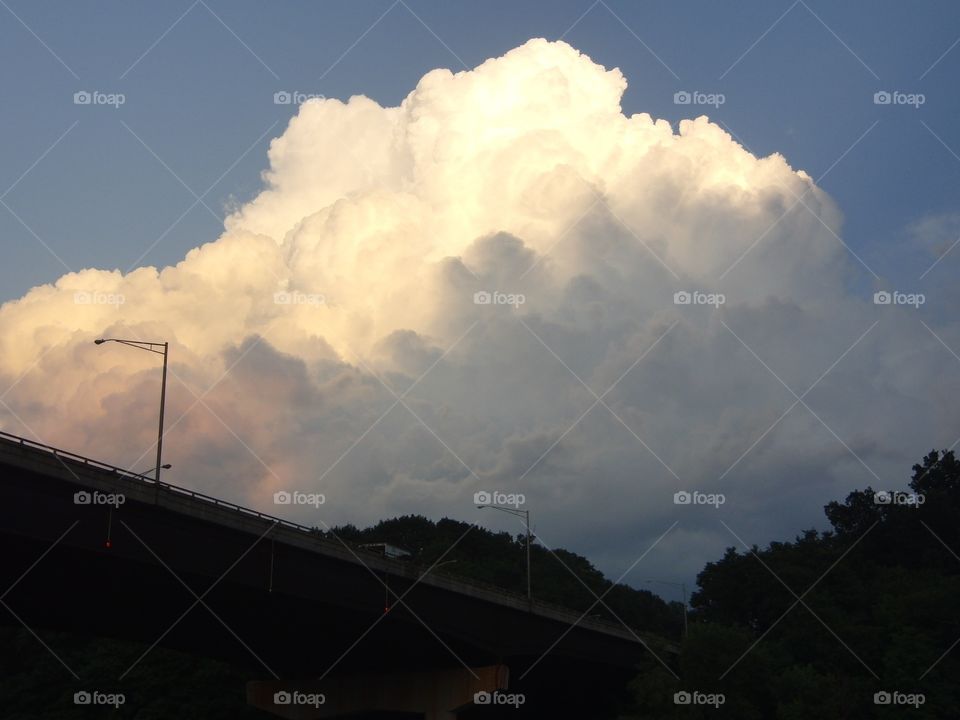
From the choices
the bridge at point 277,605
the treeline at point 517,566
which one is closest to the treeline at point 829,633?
the bridge at point 277,605

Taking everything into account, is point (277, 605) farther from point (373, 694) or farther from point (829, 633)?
Answer: point (829, 633)

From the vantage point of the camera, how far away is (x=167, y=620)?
50844 mm

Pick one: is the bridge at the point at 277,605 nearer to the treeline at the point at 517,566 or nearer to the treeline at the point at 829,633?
the treeline at the point at 829,633

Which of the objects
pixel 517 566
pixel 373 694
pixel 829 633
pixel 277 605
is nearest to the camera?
pixel 277 605

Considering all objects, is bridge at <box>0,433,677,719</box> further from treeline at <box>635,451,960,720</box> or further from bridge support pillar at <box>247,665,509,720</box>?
treeline at <box>635,451,960,720</box>

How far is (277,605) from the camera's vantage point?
Answer: 48344mm

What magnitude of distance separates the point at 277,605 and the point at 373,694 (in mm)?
23280

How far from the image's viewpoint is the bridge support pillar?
65.9m

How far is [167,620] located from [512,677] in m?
31.4

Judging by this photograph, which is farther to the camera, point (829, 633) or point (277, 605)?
point (829, 633)

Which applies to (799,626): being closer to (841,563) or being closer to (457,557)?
(841,563)

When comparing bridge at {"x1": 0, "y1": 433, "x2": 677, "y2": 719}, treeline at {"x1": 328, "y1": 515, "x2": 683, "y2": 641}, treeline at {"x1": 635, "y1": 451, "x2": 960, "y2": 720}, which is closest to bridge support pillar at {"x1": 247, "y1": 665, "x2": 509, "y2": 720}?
bridge at {"x1": 0, "y1": 433, "x2": 677, "y2": 719}

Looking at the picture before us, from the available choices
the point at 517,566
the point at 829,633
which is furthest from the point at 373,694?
the point at 517,566

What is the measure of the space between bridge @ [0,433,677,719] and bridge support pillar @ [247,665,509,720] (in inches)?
3.8
